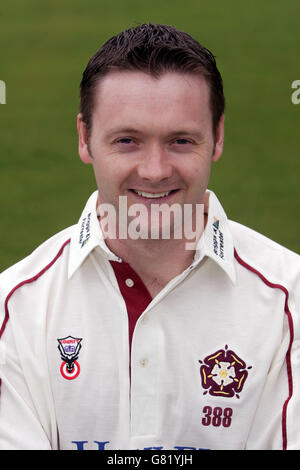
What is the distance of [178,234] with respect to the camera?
258 cm

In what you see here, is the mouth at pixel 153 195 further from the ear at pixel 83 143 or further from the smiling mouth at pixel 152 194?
the ear at pixel 83 143

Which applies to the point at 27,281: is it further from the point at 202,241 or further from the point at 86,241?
the point at 202,241

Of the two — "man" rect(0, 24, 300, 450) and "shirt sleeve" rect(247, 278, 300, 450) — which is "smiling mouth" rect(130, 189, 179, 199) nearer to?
"man" rect(0, 24, 300, 450)

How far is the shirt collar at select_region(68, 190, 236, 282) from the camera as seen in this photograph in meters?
2.49

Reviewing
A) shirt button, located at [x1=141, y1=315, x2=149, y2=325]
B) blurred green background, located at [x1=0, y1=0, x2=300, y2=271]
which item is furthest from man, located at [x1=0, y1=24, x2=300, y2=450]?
blurred green background, located at [x1=0, y1=0, x2=300, y2=271]

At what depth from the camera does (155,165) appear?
2.38m

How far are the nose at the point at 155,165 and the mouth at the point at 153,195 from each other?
0.06m

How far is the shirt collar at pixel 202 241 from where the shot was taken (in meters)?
2.49

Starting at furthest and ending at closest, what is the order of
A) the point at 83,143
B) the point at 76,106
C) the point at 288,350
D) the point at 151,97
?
the point at 76,106 → the point at 83,143 → the point at 288,350 → the point at 151,97

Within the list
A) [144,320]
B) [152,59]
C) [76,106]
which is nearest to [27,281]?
[144,320]

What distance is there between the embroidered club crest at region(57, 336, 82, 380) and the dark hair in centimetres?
64

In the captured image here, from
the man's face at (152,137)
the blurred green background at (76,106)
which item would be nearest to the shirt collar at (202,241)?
the man's face at (152,137)

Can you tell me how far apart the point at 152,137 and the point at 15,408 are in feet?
2.83

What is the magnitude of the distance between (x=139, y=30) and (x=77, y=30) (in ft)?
22.5
